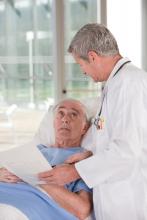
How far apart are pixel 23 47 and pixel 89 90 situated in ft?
3.19


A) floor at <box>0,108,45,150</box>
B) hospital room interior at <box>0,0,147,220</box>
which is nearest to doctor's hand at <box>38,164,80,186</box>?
hospital room interior at <box>0,0,147,220</box>

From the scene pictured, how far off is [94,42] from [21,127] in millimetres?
3212

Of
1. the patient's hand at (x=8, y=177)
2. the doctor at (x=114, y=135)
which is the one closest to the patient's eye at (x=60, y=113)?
the patient's hand at (x=8, y=177)

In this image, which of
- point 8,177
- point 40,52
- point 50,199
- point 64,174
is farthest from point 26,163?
point 40,52

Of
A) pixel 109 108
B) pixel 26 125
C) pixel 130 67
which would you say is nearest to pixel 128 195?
pixel 109 108

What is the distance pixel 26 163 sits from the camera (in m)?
1.96

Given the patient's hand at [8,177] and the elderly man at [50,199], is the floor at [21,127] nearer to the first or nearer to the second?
the elderly man at [50,199]

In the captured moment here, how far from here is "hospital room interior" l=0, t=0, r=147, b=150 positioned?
4102 mm

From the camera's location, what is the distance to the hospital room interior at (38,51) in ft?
13.5

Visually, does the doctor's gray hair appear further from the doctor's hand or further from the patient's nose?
the patient's nose

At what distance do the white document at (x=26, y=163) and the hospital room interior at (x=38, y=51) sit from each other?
2023 millimetres

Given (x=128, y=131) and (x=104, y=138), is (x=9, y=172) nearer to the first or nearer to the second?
(x=104, y=138)

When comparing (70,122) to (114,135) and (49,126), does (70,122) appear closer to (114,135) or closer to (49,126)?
(49,126)

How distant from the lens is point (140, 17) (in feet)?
14.9
